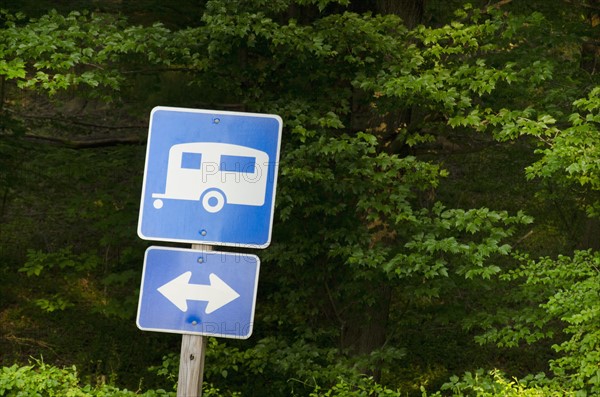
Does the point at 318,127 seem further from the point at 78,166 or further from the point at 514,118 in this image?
the point at 78,166

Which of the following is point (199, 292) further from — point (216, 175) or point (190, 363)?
point (216, 175)

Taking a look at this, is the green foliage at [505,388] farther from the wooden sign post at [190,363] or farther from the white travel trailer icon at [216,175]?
the white travel trailer icon at [216,175]

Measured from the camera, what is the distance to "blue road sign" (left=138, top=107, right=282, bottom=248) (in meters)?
3.86

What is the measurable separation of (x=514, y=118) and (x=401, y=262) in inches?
62.0

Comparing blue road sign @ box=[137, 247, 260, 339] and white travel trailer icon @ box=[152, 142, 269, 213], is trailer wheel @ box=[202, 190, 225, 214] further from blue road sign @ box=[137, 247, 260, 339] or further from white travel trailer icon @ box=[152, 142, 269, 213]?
blue road sign @ box=[137, 247, 260, 339]

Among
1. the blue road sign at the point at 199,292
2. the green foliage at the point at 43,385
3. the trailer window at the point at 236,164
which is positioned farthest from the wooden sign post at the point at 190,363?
the green foliage at the point at 43,385

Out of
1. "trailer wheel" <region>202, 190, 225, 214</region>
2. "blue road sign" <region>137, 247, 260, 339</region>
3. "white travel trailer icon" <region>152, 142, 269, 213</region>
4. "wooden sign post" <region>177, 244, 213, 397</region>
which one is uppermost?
"white travel trailer icon" <region>152, 142, 269, 213</region>

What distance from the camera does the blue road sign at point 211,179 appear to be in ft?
12.7

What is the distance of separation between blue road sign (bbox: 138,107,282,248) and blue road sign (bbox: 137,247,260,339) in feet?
0.25

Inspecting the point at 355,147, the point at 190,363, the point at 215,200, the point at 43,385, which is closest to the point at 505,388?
the point at 355,147

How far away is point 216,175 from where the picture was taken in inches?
152

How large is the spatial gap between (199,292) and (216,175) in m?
0.48

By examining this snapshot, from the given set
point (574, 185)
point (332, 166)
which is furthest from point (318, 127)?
point (574, 185)

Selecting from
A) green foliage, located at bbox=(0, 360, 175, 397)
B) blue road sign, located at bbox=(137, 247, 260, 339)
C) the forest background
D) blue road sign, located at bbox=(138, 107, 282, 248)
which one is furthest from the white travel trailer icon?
the forest background
